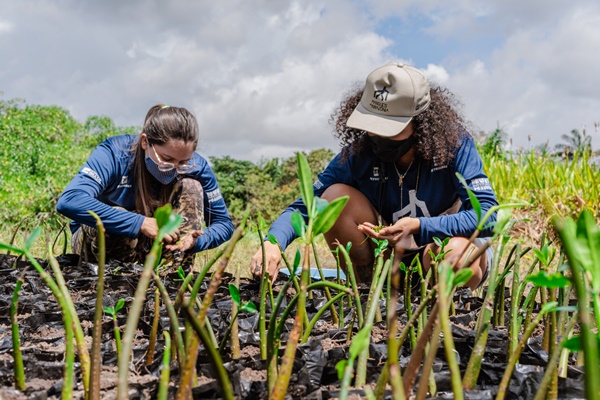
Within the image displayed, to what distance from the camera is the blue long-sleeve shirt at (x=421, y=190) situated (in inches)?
74.2

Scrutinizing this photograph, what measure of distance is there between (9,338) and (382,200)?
57.5 inches

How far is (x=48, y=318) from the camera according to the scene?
1.33 metres

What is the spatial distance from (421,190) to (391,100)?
426 mm

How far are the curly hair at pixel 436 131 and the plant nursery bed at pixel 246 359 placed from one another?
56 cm

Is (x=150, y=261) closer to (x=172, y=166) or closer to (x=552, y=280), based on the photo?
(x=552, y=280)

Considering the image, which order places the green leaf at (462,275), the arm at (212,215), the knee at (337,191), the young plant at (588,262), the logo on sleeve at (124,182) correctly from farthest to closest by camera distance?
the arm at (212,215)
the logo on sleeve at (124,182)
the knee at (337,191)
the green leaf at (462,275)
the young plant at (588,262)

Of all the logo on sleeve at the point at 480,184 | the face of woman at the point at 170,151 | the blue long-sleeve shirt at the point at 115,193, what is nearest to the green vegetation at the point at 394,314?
the logo on sleeve at the point at 480,184

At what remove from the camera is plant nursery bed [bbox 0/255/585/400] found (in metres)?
0.79

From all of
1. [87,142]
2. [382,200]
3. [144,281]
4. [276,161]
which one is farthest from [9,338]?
[87,142]

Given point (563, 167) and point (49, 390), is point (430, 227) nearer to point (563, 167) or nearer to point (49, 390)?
point (49, 390)

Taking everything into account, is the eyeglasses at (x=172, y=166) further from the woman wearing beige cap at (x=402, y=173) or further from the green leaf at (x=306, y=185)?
the green leaf at (x=306, y=185)

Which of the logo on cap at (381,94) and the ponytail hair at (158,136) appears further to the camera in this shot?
the ponytail hair at (158,136)

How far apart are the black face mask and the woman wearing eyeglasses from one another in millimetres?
749

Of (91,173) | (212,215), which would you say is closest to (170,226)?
(91,173)
